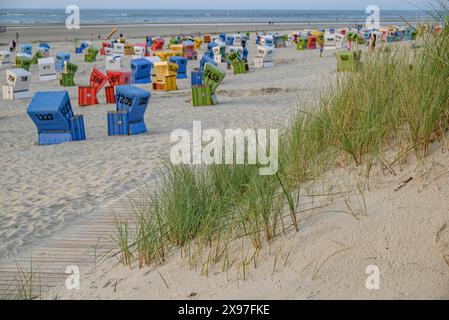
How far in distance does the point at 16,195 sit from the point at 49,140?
396cm

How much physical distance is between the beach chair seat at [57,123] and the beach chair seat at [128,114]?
59 cm

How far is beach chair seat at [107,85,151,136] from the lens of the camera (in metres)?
11.6

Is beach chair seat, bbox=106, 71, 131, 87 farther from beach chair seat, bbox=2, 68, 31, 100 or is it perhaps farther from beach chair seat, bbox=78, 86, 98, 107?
beach chair seat, bbox=2, 68, 31, 100

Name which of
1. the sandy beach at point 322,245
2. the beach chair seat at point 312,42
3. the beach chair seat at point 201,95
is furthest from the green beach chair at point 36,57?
the sandy beach at point 322,245

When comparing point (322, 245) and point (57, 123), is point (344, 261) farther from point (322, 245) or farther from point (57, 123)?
point (57, 123)

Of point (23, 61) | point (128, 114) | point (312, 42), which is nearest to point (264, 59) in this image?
point (23, 61)

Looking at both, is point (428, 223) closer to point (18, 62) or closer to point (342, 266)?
point (342, 266)

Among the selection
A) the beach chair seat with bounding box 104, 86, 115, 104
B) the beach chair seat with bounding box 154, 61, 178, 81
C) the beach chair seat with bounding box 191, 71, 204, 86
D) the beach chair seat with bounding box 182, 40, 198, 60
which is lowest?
the beach chair seat with bounding box 104, 86, 115, 104

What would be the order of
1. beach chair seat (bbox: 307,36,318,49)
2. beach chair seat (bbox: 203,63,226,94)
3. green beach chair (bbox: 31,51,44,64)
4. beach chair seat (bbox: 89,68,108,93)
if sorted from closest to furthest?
beach chair seat (bbox: 203,63,226,94) < beach chair seat (bbox: 89,68,108,93) < green beach chair (bbox: 31,51,44,64) < beach chair seat (bbox: 307,36,318,49)

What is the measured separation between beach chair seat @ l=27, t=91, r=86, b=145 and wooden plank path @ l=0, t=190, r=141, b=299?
525cm

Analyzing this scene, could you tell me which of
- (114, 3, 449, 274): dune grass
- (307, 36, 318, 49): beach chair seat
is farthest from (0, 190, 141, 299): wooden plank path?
(307, 36, 318, 49): beach chair seat

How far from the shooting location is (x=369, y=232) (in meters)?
3.78

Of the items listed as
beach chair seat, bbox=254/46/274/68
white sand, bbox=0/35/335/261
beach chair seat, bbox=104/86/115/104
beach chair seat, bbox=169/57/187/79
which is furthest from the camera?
beach chair seat, bbox=254/46/274/68
